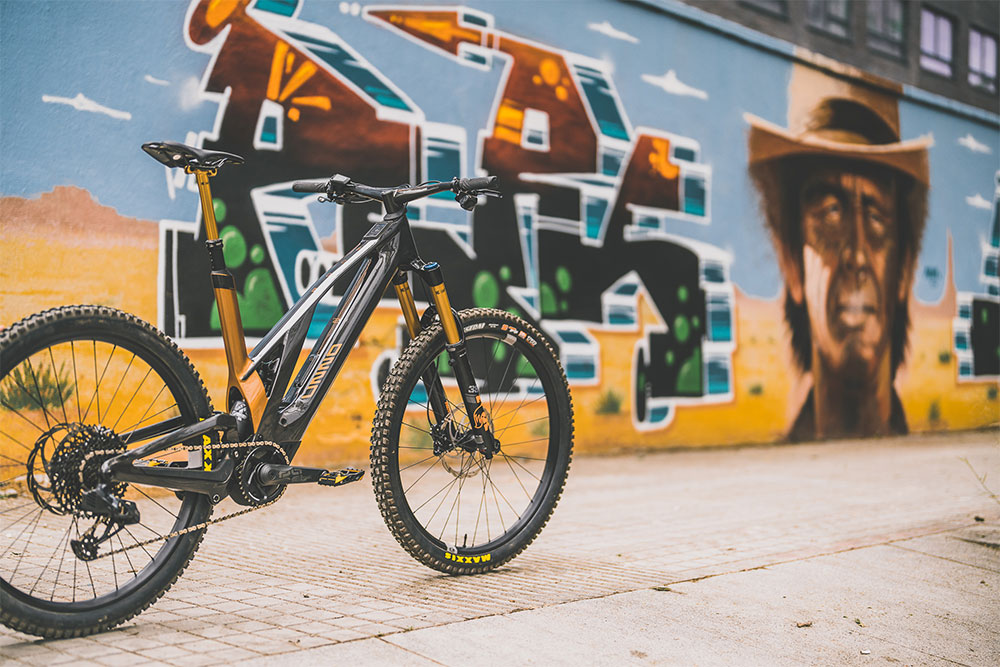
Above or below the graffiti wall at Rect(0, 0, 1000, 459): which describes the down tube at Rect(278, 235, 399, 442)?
below

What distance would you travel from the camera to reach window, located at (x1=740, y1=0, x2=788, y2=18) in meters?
14.1

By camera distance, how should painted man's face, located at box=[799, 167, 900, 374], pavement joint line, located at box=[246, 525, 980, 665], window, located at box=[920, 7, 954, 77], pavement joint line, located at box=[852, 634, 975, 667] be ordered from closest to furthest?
1. pavement joint line, located at box=[246, 525, 980, 665]
2. pavement joint line, located at box=[852, 634, 975, 667]
3. painted man's face, located at box=[799, 167, 900, 374]
4. window, located at box=[920, 7, 954, 77]

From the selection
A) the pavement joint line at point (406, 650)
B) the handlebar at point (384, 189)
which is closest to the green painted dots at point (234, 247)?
the handlebar at point (384, 189)

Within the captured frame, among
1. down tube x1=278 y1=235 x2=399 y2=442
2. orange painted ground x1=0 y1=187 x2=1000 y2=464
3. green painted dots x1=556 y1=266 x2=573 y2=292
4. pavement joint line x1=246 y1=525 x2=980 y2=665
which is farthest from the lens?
green painted dots x1=556 y1=266 x2=573 y2=292

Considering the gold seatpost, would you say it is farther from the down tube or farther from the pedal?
the pedal

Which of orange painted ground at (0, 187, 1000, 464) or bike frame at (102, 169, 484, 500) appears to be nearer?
bike frame at (102, 169, 484, 500)

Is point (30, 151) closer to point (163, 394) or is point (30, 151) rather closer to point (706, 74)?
A: point (163, 394)

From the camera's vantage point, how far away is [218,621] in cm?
349

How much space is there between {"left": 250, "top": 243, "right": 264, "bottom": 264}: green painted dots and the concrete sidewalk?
2000 mm

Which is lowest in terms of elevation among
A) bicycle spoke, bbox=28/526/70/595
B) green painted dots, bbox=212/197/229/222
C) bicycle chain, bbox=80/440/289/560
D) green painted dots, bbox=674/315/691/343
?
bicycle spoke, bbox=28/526/70/595

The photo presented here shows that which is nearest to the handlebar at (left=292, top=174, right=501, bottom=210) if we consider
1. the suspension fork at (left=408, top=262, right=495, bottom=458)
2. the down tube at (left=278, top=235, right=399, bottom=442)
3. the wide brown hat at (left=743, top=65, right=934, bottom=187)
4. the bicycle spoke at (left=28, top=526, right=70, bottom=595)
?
the down tube at (left=278, top=235, right=399, bottom=442)

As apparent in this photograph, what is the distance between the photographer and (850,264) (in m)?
13.5

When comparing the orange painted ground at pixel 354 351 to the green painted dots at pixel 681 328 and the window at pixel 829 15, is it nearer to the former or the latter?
the green painted dots at pixel 681 328

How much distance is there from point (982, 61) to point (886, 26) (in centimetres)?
339
